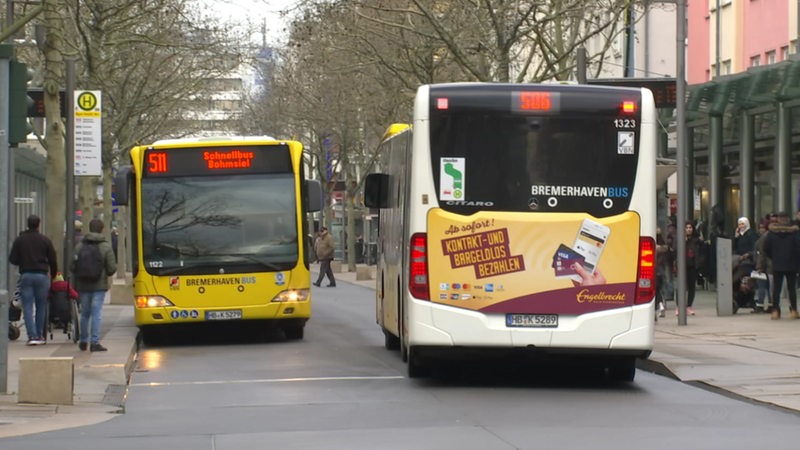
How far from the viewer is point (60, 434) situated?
40.4 feet

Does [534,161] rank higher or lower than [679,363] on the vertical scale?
higher

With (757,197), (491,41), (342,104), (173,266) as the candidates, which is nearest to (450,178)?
(173,266)

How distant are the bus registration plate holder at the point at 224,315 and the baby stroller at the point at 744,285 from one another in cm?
1005

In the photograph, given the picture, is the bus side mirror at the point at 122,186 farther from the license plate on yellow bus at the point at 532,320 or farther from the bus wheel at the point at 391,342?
the license plate on yellow bus at the point at 532,320

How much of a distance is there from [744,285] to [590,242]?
13979 mm

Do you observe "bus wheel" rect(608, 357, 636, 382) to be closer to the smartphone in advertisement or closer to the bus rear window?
the smartphone in advertisement

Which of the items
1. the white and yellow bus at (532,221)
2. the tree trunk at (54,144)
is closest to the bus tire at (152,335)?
the tree trunk at (54,144)

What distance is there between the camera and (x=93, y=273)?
20.3m

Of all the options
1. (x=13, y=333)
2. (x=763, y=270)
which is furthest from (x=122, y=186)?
(x=763, y=270)

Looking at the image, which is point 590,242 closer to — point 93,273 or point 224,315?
point 93,273

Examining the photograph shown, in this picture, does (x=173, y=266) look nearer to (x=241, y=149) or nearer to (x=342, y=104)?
(x=241, y=149)

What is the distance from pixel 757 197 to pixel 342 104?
2605cm

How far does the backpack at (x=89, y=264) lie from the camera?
797 inches

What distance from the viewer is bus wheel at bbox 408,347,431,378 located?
16.0 metres
